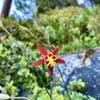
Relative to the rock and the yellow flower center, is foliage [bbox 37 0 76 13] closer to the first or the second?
the rock

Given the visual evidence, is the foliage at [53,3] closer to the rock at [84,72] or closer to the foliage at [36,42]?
the foliage at [36,42]

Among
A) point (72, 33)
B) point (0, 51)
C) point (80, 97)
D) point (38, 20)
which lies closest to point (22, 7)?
point (38, 20)

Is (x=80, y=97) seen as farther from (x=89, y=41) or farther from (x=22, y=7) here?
(x=22, y=7)

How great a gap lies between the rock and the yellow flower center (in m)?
0.59

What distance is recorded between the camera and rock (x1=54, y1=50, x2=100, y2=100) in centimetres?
183

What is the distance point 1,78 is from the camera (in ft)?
5.90

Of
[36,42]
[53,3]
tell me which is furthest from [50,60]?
[53,3]

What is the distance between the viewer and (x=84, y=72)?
199cm

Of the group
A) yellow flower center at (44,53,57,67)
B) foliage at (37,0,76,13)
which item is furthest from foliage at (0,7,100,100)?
foliage at (37,0,76,13)

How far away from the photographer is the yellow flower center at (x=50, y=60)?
3.94 ft

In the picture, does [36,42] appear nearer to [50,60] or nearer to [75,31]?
[75,31]

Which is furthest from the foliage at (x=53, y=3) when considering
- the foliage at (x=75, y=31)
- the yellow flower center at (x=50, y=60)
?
the yellow flower center at (x=50, y=60)

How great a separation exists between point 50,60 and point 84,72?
2.64 ft

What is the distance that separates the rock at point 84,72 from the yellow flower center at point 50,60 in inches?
23.1
